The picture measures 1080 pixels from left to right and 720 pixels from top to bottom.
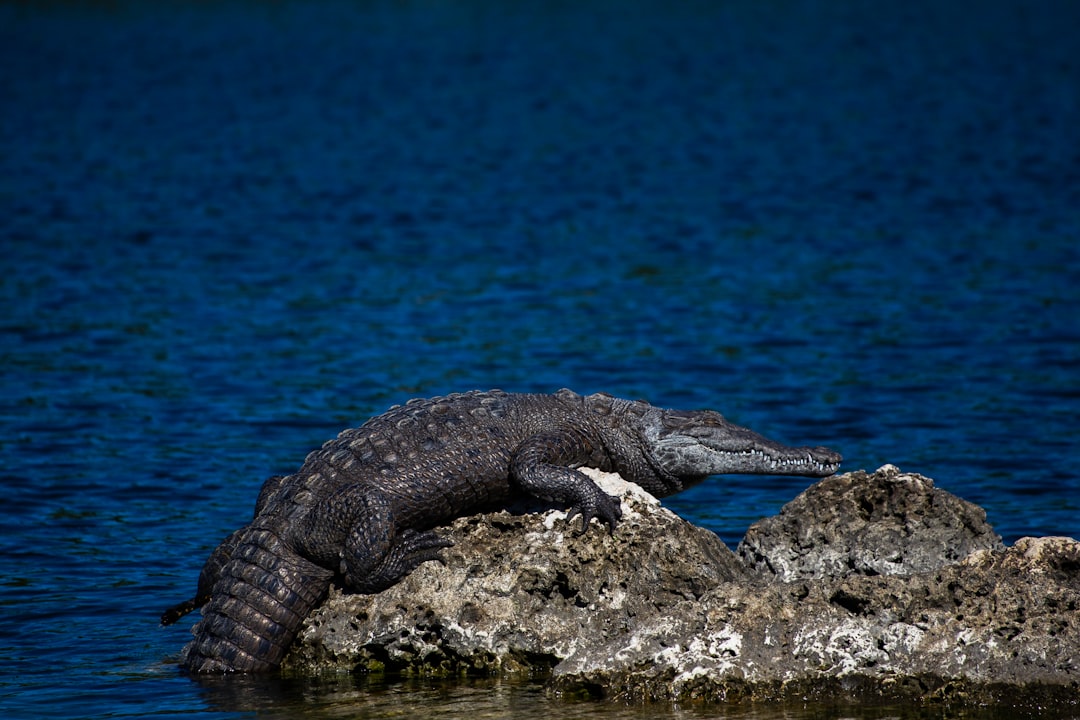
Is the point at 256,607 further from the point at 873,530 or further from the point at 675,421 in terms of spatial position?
the point at 873,530

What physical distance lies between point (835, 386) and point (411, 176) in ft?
43.1

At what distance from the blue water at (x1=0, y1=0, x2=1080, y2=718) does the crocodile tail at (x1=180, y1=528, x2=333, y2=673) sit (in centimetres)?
25

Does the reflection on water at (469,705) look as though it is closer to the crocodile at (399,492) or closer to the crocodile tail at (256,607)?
the crocodile tail at (256,607)

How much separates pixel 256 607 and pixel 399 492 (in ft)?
2.93

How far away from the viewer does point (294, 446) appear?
38.7ft

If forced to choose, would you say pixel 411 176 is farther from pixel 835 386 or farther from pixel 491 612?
pixel 491 612

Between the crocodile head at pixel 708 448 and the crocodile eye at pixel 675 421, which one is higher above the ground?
the crocodile eye at pixel 675 421

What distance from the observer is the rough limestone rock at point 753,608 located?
6.45 metres

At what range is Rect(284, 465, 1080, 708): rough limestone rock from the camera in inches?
254

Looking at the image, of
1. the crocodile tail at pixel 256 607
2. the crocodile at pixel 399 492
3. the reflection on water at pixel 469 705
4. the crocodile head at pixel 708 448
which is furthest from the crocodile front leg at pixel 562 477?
the crocodile tail at pixel 256 607

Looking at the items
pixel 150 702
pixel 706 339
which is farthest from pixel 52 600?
pixel 706 339

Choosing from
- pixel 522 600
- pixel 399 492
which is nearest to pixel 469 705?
pixel 522 600

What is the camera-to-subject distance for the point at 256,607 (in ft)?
23.7

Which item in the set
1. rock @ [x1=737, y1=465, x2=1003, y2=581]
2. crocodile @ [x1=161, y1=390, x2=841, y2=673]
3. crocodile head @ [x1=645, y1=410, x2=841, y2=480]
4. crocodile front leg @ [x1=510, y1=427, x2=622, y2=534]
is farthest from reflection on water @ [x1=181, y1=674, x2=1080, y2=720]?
crocodile head @ [x1=645, y1=410, x2=841, y2=480]
